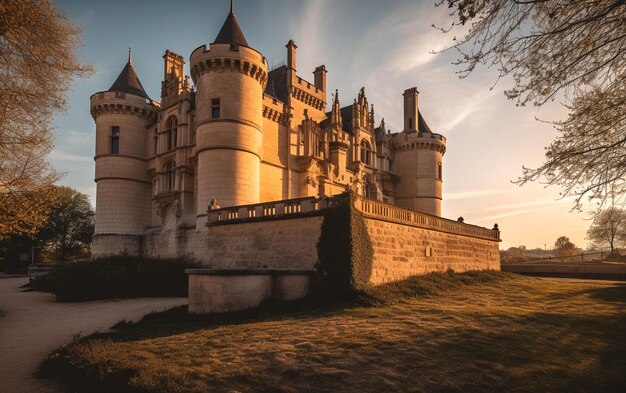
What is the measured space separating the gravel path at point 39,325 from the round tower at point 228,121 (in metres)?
7.48

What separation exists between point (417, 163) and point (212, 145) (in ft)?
73.7

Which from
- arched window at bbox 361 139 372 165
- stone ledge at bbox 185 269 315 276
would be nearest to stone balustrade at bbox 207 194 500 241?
stone ledge at bbox 185 269 315 276

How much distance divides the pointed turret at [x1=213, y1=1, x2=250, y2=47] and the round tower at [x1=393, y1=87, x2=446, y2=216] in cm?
1958

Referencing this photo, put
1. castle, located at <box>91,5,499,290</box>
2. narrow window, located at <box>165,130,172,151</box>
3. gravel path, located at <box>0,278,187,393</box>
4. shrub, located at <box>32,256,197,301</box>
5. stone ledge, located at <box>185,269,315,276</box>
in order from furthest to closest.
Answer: narrow window, located at <box>165,130,172,151</box> < castle, located at <box>91,5,499,290</box> < shrub, located at <box>32,256,197,301</box> < stone ledge, located at <box>185,269,315,276</box> < gravel path, located at <box>0,278,187,393</box>

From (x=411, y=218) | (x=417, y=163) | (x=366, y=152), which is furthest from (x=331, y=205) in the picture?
(x=417, y=163)

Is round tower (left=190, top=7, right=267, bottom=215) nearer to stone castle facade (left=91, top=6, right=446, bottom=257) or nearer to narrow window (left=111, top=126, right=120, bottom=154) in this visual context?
stone castle facade (left=91, top=6, right=446, bottom=257)

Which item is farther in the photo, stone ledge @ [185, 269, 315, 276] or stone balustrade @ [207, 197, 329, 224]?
stone balustrade @ [207, 197, 329, 224]

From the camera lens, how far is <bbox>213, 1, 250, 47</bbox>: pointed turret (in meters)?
23.8

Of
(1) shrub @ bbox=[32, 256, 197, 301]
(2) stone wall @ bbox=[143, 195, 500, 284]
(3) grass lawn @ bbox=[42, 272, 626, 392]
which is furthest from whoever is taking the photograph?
(1) shrub @ bbox=[32, 256, 197, 301]

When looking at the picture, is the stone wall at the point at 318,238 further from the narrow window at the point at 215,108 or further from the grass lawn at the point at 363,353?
the narrow window at the point at 215,108

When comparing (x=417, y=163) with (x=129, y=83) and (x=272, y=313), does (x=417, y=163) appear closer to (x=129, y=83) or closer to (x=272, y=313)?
(x=129, y=83)

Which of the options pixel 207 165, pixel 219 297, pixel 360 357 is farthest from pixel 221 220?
pixel 360 357

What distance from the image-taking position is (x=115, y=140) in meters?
29.2

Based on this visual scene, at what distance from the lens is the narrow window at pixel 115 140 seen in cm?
2900
